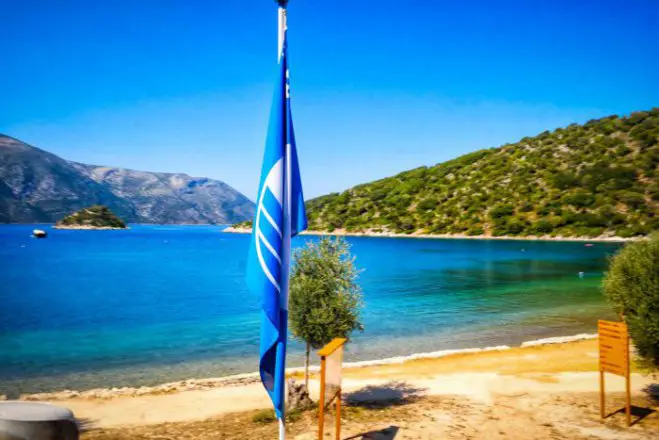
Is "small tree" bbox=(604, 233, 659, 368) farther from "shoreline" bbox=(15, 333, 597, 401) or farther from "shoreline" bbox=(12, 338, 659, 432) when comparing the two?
"shoreline" bbox=(15, 333, 597, 401)

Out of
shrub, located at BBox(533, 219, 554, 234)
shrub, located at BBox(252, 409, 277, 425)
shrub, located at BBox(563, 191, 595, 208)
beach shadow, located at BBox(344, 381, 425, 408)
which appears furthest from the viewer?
shrub, located at BBox(563, 191, 595, 208)

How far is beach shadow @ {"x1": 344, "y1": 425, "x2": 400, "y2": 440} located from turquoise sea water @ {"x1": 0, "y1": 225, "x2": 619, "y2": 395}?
11.7m

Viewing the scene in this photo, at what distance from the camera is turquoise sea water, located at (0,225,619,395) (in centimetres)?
2320

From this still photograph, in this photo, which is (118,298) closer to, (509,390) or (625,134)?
(509,390)

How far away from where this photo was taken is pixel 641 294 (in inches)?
519

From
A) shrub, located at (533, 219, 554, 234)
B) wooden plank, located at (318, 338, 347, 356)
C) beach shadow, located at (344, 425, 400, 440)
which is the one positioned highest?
shrub, located at (533, 219, 554, 234)

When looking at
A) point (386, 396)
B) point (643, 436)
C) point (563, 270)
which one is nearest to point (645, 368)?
point (643, 436)

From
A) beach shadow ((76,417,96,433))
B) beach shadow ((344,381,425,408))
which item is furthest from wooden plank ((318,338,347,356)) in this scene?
beach shadow ((76,417,96,433))

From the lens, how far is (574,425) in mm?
11828

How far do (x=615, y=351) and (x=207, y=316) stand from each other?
3141 centimetres

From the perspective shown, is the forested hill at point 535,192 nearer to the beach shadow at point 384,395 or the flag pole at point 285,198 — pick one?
the beach shadow at point 384,395

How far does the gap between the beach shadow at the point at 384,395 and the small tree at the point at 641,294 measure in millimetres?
6797

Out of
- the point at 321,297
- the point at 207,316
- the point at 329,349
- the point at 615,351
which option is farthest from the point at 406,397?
the point at 207,316

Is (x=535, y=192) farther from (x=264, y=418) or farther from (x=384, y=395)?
(x=264, y=418)
